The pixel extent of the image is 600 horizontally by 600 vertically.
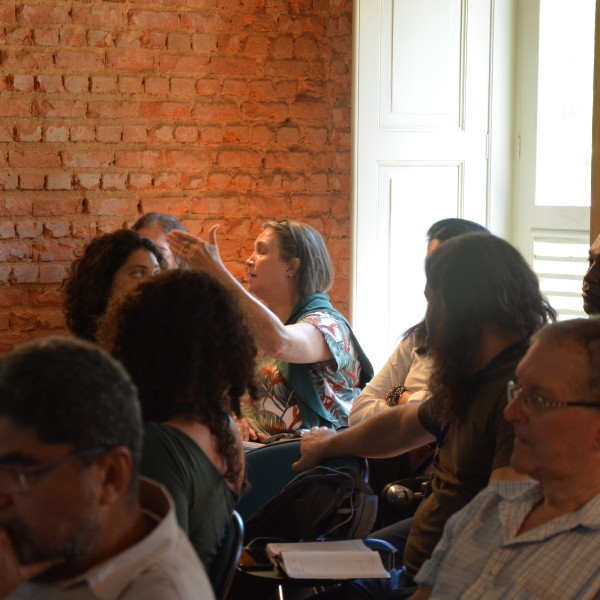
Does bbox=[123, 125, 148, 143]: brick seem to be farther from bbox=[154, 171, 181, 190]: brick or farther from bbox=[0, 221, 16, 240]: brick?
bbox=[0, 221, 16, 240]: brick

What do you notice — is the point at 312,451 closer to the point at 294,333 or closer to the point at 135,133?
the point at 294,333

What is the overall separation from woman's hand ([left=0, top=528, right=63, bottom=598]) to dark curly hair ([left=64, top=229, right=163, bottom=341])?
176 cm

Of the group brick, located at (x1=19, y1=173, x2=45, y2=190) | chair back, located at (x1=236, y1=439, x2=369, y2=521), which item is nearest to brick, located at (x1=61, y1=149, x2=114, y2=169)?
brick, located at (x1=19, y1=173, x2=45, y2=190)

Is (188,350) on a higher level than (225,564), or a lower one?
higher

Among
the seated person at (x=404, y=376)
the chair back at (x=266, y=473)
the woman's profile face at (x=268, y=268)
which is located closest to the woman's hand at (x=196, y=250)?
the woman's profile face at (x=268, y=268)

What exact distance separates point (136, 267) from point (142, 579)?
6.26ft

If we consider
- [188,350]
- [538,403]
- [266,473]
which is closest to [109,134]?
[266,473]

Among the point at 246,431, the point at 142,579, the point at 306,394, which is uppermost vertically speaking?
the point at 142,579

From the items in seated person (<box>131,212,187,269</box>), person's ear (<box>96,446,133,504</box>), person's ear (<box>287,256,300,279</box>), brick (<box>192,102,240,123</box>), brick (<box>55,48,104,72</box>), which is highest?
brick (<box>55,48,104,72</box>)

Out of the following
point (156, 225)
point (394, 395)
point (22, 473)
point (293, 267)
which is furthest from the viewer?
point (156, 225)

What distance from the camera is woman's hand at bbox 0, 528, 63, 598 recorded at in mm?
1172

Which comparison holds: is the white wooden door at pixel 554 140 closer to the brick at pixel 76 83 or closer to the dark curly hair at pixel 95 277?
the brick at pixel 76 83

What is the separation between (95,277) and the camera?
9.80 feet

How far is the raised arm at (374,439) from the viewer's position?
2.49 m
